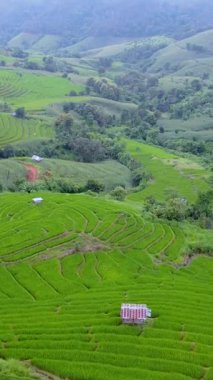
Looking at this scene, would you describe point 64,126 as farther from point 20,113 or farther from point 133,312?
point 133,312

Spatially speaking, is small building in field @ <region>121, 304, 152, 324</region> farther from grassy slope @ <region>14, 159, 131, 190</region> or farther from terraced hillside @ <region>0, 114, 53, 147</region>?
terraced hillside @ <region>0, 114, 53, 147</region>

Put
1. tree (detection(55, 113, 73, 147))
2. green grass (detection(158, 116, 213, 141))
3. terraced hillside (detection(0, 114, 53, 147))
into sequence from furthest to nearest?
green grass (detection(158, 116, 213, 141)), tree (detection(55, 113, 73, 147)), terraced hillside (detection(0, 114, 53, 147))

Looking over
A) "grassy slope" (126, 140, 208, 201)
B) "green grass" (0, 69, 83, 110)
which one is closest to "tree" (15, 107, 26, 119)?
"green grass" (0, 69, 83, 110)

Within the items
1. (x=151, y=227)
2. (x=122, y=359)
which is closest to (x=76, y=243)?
(x=151, y=227)

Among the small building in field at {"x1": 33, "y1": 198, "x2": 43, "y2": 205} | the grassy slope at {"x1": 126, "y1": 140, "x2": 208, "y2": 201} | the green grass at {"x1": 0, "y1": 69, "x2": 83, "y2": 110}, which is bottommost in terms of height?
the grassy slope at {"x1": 126, "y1": 140, "x2": 208, "y2": 201}

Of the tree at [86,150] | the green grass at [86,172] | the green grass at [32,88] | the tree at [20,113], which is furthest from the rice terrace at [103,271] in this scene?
the green grass at [32,88]

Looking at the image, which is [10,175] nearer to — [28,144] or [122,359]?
[28,144]

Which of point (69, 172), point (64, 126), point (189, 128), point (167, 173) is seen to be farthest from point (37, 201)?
point (189, 128)
